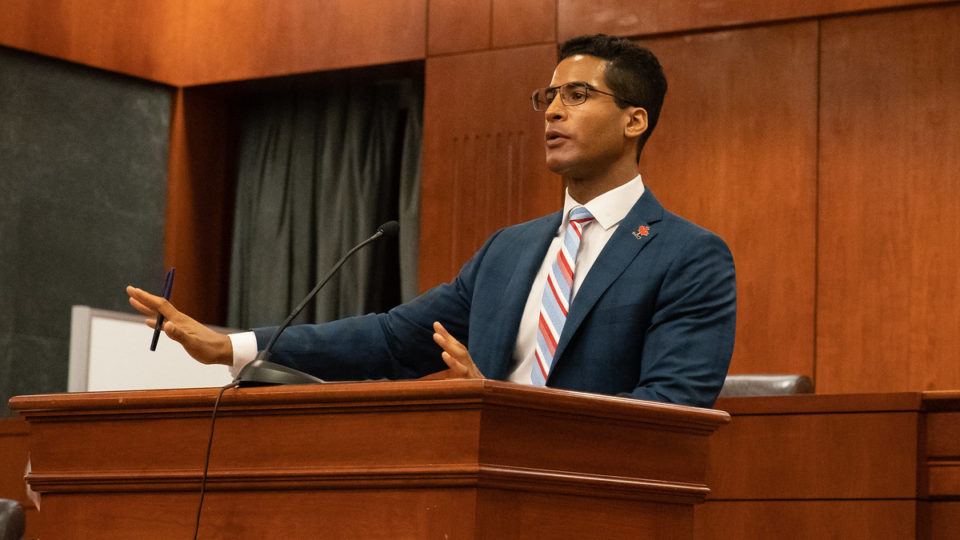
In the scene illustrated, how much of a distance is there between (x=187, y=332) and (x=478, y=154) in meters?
3.96

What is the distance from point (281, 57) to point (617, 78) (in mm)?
4131

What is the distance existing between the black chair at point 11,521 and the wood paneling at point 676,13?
3.54 meters

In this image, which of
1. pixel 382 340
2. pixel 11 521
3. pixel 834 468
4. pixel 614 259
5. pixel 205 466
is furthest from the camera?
pixel 834 468

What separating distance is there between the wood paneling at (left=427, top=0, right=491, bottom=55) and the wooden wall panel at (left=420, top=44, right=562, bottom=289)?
53mm

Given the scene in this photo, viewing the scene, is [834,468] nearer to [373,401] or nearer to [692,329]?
[692,329]

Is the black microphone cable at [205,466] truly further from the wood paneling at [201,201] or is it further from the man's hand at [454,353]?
the wood paneling at [201,201]

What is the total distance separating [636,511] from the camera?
201 cm

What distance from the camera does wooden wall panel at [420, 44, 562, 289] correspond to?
611 cm

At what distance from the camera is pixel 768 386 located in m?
4.21

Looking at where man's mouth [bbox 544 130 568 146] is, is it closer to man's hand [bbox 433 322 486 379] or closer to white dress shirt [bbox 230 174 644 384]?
white dress shirt [bbox 230 174 644 384]

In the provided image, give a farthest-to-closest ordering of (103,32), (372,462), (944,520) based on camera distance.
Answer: (103,32), (944,520), (372,462)

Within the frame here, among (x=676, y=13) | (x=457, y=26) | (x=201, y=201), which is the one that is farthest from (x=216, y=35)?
(x=676, y=13)

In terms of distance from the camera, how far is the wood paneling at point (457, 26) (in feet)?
20.7

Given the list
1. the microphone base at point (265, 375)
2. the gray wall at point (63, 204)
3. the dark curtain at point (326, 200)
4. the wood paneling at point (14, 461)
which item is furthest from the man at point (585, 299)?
the dark curtain at point (326, 200)
